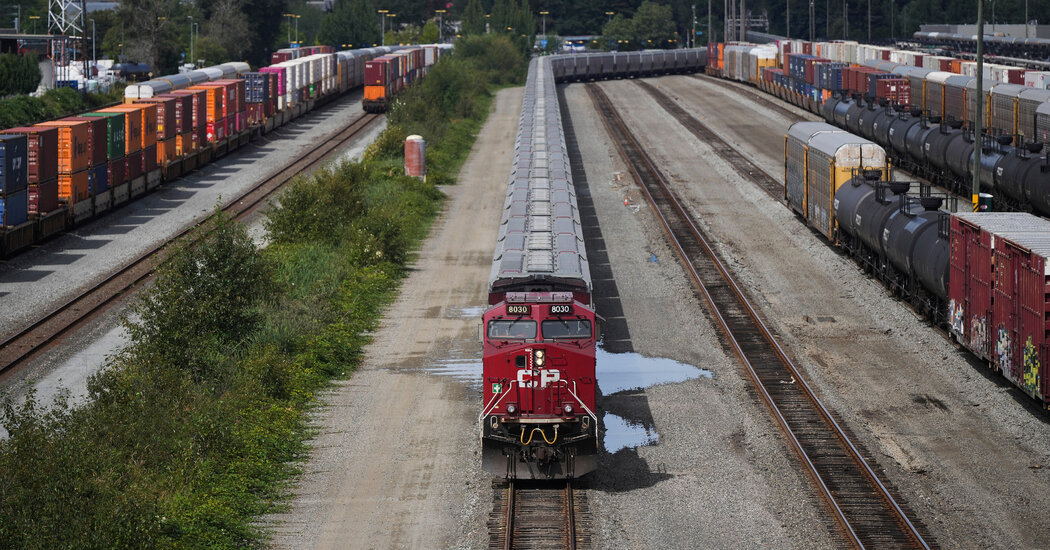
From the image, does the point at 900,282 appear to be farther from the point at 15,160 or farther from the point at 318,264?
the point at 15,160

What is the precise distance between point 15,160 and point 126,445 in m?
22.6

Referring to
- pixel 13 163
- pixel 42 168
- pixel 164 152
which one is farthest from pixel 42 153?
pixel 164 152

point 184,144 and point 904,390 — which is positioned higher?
point 184,144

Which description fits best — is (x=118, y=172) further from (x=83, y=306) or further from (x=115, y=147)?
(x=83, y=306)

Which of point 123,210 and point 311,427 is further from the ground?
point 123,210

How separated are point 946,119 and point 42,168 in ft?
121

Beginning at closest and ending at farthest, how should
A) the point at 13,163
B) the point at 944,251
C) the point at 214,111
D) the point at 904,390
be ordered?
the point at 904,390 → the point at 944,251 → the point at 13,163 → the point at 214,111

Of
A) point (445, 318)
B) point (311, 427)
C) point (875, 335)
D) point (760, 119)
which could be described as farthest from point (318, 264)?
point (760, 119)

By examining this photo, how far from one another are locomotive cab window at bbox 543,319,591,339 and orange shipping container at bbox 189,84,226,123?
49430mm

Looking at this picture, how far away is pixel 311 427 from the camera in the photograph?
76.7ft

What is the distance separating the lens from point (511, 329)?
771 inches

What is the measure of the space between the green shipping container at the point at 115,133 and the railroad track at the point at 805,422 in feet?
76.2

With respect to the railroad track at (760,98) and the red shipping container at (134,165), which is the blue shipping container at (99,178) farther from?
the railroad track at (760,98)

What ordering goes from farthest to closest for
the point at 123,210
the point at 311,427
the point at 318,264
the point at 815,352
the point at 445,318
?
1. the point at 123,210
2. the point at 318,264
3. the point at 445,318
4. the point at 815,352
5. the point at 311,427
